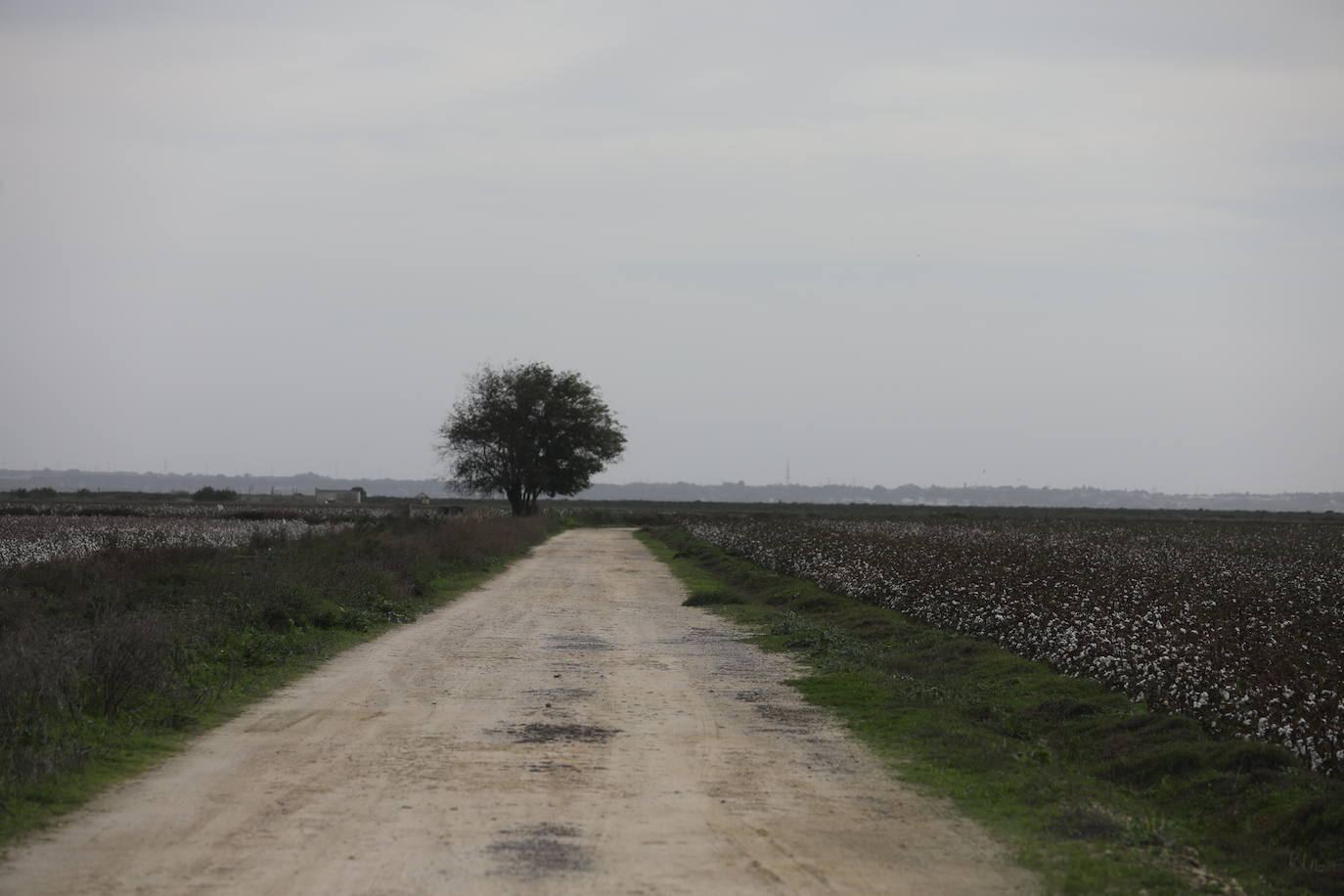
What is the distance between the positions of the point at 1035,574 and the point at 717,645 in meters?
7.38

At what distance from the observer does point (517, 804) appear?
870 centimetres

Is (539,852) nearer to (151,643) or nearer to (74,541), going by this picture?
(151,643)

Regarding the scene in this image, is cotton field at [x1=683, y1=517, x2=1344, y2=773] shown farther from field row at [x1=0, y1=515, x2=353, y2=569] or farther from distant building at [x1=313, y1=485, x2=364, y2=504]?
distant building at [x1=313, y1=485, x2=364, y2=504]

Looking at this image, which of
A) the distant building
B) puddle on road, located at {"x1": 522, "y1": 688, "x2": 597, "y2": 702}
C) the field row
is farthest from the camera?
the distant building

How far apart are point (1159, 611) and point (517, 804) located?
11194 mm

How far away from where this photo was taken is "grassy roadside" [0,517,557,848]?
9.67 metres

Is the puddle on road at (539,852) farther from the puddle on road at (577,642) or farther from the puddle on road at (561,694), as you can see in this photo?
the puddle on road at (577,642)

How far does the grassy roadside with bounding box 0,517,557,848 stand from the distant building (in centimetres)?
7940

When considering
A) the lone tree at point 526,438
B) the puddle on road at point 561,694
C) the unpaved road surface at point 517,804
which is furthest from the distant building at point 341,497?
the unpaved road surface at point 517,804

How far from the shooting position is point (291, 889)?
669cm

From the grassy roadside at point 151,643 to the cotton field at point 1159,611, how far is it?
898 cm

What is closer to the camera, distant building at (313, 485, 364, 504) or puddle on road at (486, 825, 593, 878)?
puddle on road at (486, 825, 593, 878)

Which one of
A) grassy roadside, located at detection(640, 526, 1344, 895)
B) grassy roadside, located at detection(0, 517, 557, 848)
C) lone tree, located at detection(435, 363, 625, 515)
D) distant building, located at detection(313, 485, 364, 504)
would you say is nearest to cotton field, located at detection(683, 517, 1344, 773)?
grassy roadside, located at detection(640, 526, 1344, 895)

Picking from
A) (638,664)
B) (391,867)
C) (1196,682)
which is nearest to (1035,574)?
(638,664)
